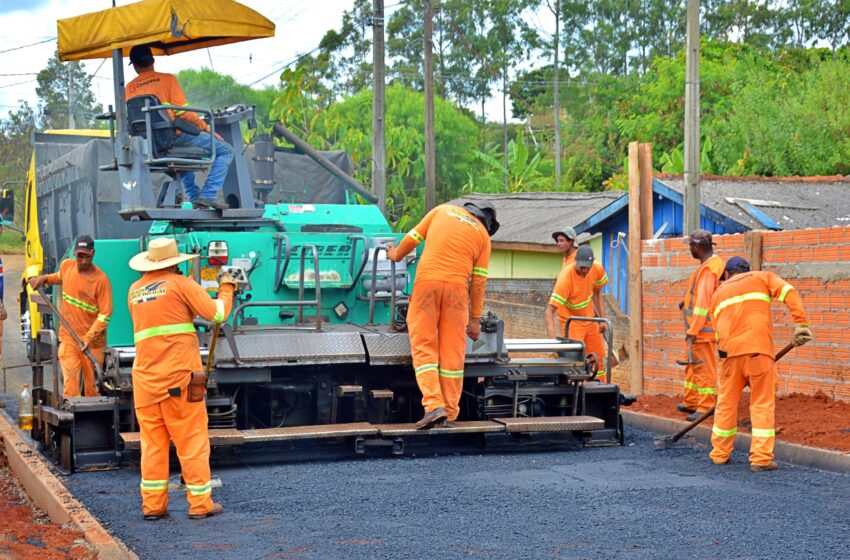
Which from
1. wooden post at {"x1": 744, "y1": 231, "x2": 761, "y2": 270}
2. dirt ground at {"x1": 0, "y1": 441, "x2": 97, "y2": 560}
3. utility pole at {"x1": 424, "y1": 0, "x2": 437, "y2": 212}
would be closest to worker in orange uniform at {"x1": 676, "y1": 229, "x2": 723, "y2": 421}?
wooden post at {"x1": 744, "y1": 231, "x2": 761, "y2": 270}

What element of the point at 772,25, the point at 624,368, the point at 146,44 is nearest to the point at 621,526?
the point at 146,44

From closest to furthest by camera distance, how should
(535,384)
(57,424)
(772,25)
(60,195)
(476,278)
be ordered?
Answer: (57,424), (476,278), (535,384), (60,195), (772,25)

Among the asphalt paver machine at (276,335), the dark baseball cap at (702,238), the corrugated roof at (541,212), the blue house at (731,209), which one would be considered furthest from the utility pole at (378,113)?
the dark baseball cap at (702,238)

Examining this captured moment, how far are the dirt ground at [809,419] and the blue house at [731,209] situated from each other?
597 centimetres

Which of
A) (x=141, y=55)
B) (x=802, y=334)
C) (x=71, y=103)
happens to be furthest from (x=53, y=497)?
(x=71, y=103)

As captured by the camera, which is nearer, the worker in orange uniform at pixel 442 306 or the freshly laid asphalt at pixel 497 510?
the freshly laid asphalt at pixel 497 510

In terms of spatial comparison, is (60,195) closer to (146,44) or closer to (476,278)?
(146,44)

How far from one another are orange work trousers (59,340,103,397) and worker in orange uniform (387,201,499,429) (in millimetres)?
3034

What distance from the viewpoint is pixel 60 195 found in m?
13.2

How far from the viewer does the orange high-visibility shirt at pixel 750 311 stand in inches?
335

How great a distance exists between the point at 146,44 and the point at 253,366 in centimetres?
299

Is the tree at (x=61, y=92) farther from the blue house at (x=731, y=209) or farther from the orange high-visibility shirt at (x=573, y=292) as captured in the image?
the orange high-visibility shirt at (x=573, y=292)

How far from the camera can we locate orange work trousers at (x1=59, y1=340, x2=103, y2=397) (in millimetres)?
10148

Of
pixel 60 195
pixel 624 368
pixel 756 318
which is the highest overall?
pixel 60 195
